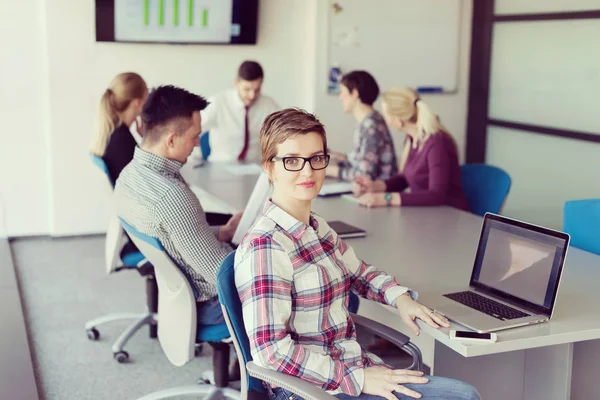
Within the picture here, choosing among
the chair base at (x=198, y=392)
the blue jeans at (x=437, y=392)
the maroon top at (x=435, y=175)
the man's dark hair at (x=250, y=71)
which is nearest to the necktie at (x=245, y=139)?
the man's dark hair at (x=250, y=71)

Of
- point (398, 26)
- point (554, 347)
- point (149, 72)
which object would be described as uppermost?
point (398, 26)

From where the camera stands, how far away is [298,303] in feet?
6.77

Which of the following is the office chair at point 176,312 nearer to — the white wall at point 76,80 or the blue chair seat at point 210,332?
the blue chair seat at point 210,332

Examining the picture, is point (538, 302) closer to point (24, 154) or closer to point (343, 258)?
point (343, 258)

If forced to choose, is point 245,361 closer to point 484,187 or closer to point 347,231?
point 347,231

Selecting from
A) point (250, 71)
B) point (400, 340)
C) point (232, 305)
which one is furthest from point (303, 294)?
point (250, 71)

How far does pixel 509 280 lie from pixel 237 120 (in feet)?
10.1

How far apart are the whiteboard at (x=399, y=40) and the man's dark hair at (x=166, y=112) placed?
340 centimetres

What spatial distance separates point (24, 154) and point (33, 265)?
3.14 feet

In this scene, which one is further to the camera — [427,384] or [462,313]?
[462,313]

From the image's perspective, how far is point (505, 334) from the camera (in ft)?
6.89

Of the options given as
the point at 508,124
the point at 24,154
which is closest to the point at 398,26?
the point at 508,124

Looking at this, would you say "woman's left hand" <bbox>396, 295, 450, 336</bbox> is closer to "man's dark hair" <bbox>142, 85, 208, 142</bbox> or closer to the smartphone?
the smartphone

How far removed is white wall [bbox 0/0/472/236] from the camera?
5797mm
